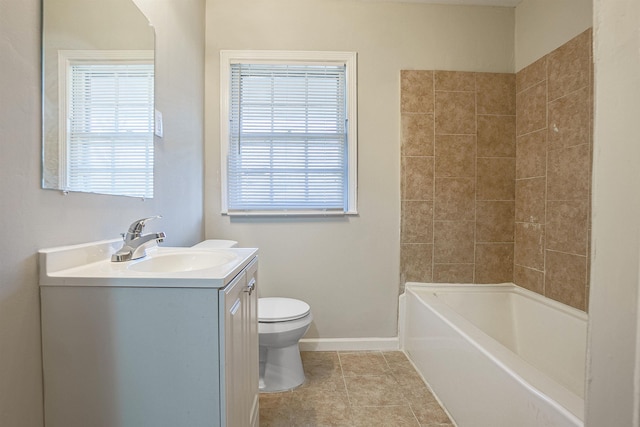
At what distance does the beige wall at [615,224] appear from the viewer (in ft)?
1.24

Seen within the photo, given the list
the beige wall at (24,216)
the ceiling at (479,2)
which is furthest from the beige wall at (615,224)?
the ceiling at (479,2)

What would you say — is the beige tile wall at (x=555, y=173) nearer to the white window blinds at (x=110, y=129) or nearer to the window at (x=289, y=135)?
the window at (x=289, y=135)

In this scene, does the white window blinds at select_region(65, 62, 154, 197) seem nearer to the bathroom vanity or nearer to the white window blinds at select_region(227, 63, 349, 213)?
the bathroom vanity

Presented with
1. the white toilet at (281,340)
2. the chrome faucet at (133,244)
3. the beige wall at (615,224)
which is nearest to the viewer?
the beige wall at (615,224)

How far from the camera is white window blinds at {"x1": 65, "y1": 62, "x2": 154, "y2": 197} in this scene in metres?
0.88

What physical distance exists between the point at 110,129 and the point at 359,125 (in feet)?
5.01

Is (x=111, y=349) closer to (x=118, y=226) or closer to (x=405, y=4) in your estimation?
(x=118, y=226)

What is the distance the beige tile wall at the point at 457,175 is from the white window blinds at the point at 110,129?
1621 mm

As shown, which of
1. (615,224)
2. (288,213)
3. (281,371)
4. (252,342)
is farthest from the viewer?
(288,213)

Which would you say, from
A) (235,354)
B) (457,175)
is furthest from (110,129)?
(457,175)

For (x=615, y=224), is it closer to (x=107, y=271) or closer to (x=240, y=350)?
(x=240, y=350)

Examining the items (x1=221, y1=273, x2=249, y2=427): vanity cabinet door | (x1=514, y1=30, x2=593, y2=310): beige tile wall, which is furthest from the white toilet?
(x1=514, y1=30, x2=593, y2=310): beige tile wall

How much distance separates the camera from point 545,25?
74.7 inches

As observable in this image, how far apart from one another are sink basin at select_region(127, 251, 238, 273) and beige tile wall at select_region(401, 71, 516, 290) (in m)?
A: 1.40
